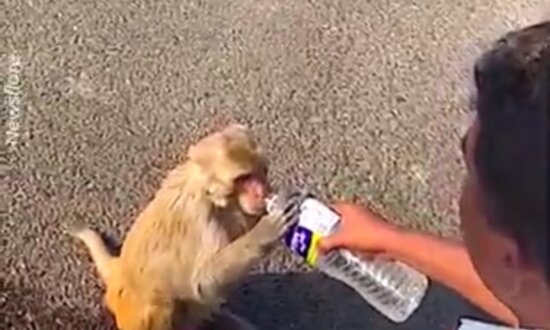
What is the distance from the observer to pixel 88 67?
4.28 metres

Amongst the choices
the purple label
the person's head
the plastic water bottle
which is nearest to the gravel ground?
the plastic water bottle

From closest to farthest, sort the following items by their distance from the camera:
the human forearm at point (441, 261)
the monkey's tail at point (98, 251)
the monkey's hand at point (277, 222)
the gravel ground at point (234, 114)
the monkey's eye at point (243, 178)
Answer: the human forearm at point (441, 261) → the monkey's hand at point (277, 222) → the monkey's eye at point (243, 178) → the monkey's tail at point (98, 251) → the gravel ground at point (234, 114)

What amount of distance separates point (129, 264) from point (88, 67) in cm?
105

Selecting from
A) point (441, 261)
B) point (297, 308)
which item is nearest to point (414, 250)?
point (441, 261)

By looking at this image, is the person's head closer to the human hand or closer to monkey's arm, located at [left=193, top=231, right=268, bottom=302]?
the human hand

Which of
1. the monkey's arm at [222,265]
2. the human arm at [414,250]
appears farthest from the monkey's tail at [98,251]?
Answer: the human arm at [414,250]

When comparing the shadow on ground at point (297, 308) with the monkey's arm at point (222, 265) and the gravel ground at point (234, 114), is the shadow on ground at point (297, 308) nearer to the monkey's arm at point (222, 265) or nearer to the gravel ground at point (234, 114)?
the gravel ground at point (234, 114)

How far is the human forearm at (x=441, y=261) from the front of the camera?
300cm

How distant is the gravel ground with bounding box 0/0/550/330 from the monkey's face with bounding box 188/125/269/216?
0.40 meters

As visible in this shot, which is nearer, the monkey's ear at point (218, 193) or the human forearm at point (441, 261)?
the human forearm at point (441, 261)

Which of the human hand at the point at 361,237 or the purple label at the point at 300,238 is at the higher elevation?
the purple label at the point at 300,238

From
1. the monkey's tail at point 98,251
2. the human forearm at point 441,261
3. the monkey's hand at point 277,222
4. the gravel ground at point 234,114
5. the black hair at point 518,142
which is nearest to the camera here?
the black hair at point 518,142

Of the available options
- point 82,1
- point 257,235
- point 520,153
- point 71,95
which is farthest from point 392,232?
point 82,1

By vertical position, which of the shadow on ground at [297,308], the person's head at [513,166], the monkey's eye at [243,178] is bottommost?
the shadow on ground at [297,308]
